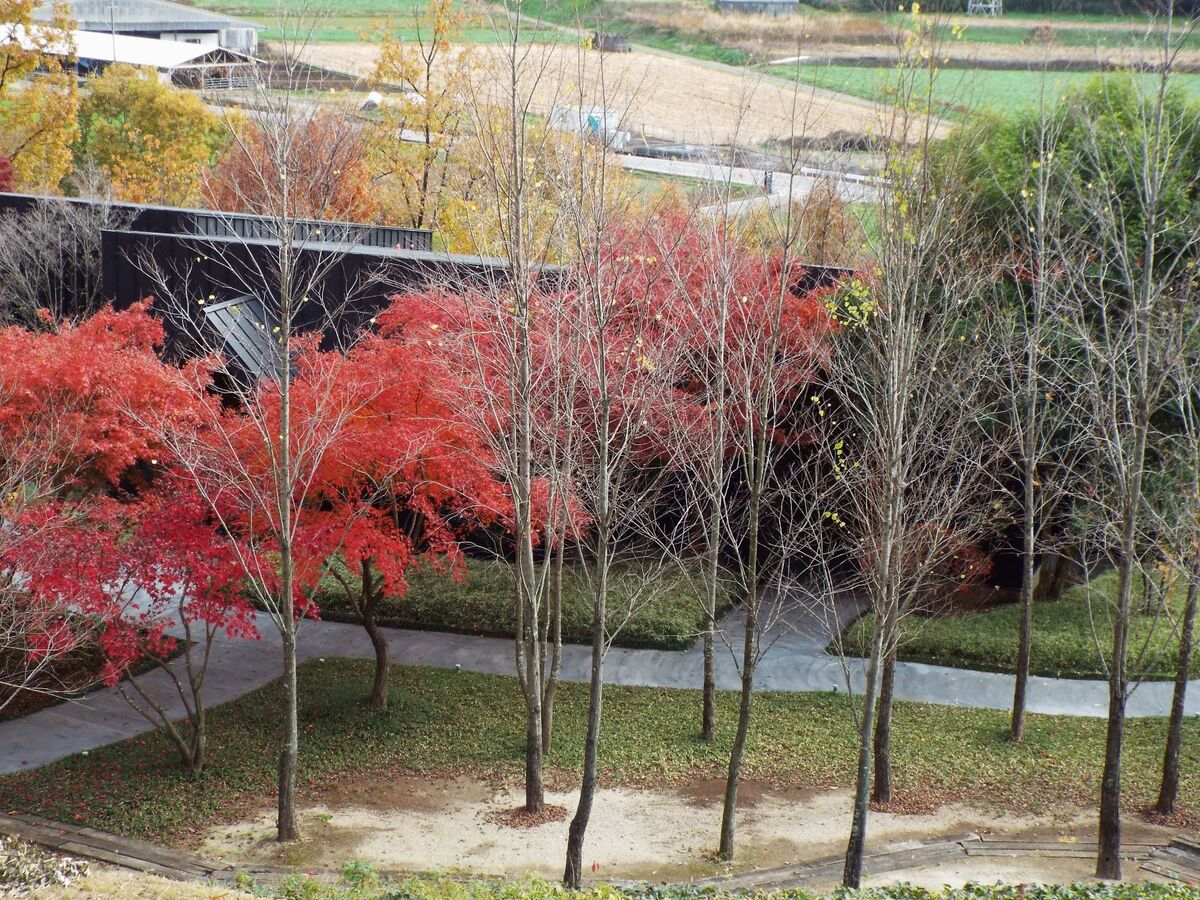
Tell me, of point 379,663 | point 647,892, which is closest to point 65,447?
point 379,663

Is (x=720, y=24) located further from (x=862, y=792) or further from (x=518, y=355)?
(x=862, y=792)

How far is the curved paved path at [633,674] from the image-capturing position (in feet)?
51.6

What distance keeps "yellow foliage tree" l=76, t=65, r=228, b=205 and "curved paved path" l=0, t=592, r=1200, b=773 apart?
21516 millimetres

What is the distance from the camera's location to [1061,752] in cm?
1486

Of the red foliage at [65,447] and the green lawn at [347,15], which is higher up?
the green lawn at [347,15]

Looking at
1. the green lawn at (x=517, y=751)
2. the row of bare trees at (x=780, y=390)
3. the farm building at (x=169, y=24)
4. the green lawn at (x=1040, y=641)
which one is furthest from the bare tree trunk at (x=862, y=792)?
the farm building at (x=169, y=24)

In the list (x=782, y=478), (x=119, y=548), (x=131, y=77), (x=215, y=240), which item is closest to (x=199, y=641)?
(x=119, y=548)

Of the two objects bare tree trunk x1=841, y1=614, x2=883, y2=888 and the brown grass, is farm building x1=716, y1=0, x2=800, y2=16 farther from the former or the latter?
bare tree trunk x1=841, y1=614, x2=883, y2=888

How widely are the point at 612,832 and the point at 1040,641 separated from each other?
9.18m

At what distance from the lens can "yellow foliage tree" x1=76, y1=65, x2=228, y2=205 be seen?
116 ft

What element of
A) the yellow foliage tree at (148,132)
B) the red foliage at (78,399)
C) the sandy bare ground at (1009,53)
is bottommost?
the red foliage at (78,399)

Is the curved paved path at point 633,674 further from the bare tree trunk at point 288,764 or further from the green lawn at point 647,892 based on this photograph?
the green lawn at point 647,892

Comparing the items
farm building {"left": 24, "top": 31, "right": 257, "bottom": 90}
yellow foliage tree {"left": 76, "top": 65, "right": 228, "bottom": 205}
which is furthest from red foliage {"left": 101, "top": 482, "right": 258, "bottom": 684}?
farm building {"left": 24, "top": 31, "right": 257, "bottom": 90}

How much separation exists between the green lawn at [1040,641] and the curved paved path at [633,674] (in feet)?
0.89
